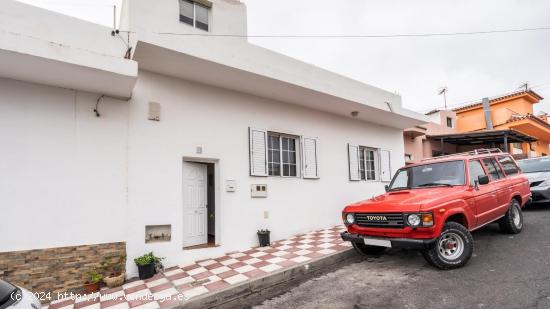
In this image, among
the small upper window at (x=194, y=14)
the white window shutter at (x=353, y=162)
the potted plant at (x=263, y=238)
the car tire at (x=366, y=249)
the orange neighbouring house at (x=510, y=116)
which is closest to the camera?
the car tire at (x=366, y=249)

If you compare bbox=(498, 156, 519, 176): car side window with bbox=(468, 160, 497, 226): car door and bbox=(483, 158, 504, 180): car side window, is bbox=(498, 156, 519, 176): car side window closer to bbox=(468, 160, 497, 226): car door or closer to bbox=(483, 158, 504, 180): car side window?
bbox=(483, 158, 504, 180): car side window

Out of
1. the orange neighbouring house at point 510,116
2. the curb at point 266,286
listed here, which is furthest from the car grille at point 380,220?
the orange neighbouring house at point 510,116

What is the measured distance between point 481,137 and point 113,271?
16.1 m

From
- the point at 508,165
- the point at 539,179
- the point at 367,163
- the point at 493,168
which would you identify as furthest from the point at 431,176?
the point at 367,163

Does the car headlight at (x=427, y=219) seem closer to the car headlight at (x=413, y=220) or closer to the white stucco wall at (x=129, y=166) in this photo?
the car headlight at (x=413, y=220)

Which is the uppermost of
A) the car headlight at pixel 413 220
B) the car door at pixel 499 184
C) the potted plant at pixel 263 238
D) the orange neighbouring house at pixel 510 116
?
the orange neighbouring house at pixel 510 116

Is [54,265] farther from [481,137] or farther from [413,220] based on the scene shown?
[481,137]

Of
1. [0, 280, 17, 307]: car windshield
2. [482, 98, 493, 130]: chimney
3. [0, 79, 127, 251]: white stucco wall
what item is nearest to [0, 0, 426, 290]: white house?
[0, 79, 127, 251]: white stucco wall

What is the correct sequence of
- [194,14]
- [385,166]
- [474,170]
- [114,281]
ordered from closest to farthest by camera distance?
[114,281], [474,170], [194,14], [385,166]

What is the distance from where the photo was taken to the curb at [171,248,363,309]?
4188 millimetres

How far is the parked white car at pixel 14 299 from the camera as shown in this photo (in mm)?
2372

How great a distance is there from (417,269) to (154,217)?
4.98m

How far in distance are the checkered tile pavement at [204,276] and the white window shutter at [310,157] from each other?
216cm

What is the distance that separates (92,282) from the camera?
16.2 ft
